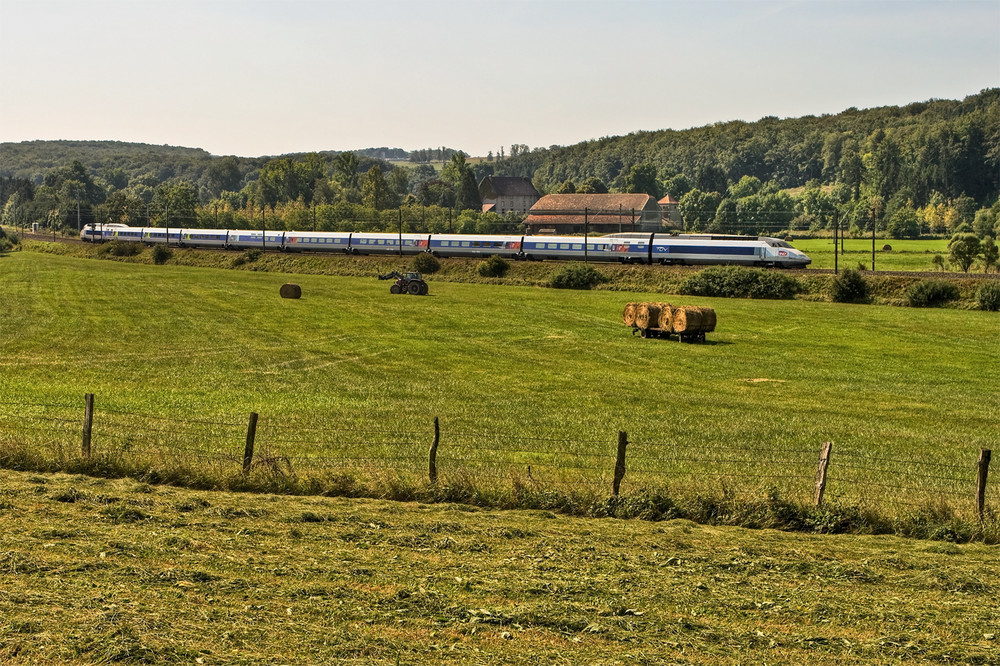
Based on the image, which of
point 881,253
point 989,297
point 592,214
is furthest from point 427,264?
point 592,214

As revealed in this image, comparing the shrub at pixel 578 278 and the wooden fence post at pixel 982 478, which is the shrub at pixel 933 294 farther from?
the wooden fence post at pixel 982 478

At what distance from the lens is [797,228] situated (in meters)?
184

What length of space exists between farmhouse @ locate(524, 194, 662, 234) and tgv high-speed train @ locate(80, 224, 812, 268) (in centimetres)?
6663

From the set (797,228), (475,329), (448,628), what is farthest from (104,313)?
(797,228)

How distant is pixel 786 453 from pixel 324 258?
81924mm

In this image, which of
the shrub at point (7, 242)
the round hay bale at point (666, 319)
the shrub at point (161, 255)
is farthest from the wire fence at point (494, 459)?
the shrub at point (7, 242)

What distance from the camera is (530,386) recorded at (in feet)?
127

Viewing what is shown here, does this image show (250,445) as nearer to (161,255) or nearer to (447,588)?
(447,588)

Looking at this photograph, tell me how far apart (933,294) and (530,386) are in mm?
42513

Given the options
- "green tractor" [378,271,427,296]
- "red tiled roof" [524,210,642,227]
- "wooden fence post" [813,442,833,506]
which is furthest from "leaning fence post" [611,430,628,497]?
"red tiled roof" [524,210,642,227]

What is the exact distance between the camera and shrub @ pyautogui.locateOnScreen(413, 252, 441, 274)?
93.1 m

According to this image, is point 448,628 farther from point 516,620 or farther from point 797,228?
point 797,228

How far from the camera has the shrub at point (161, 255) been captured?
10931cm

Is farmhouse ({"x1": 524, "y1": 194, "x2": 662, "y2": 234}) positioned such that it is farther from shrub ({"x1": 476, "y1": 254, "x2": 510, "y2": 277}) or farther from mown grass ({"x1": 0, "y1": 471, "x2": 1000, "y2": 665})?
mown grass ({"x1": 0, "y1": 471, "x2": 1000, "y2": 665})
